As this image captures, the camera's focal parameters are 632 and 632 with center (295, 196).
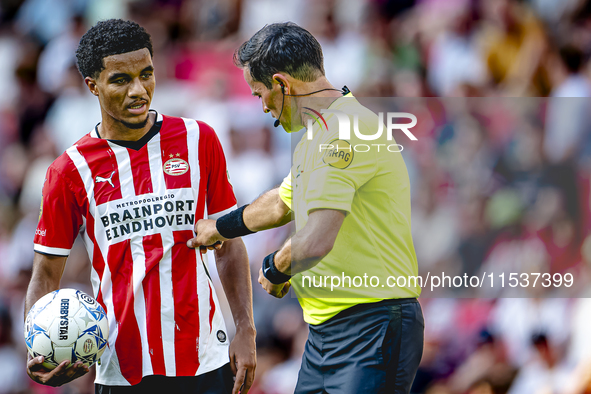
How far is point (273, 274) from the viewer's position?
2744 millimetres

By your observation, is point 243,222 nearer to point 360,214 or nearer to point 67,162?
point 360,214

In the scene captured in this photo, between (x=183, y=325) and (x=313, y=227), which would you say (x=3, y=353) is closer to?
(x=183, y=325)

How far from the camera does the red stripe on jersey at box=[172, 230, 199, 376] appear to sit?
2.95 metres

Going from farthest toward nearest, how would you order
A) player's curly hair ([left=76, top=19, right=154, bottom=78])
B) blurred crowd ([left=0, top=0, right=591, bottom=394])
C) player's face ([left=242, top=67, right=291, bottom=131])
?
blurred crowd ([left=0, top=0, right=591, bottom=394])
player's curly hair ([left=76, top=19, right=154, bottom=78])
player's face ([left=242, top=67, right=291, bottom=131])

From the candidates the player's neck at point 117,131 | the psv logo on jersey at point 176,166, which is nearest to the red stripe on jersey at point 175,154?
the psv logo on jersey at point 176,166

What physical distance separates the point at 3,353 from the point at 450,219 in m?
4.45

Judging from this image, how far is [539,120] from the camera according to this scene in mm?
5844

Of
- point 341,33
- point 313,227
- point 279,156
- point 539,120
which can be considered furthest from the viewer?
point 341,33

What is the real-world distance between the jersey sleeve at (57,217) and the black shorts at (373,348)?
4.38ft

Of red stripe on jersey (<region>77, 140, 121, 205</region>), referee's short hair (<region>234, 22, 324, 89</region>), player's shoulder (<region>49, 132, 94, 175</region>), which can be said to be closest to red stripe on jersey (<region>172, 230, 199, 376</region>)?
red stripe on jersey (<region>77, 140, 121, 205</region>)

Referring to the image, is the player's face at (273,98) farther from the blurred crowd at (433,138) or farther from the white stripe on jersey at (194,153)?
the blurred crowd at (433,138)

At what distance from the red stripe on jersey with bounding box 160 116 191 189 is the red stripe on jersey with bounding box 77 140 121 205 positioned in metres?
0.24

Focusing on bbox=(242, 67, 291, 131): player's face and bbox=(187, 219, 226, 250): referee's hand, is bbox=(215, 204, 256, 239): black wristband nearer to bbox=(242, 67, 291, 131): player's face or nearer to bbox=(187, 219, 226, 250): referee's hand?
bbox=(187, 219, 226, 250): referee's hand

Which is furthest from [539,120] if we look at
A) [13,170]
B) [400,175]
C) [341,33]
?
[13,170]
